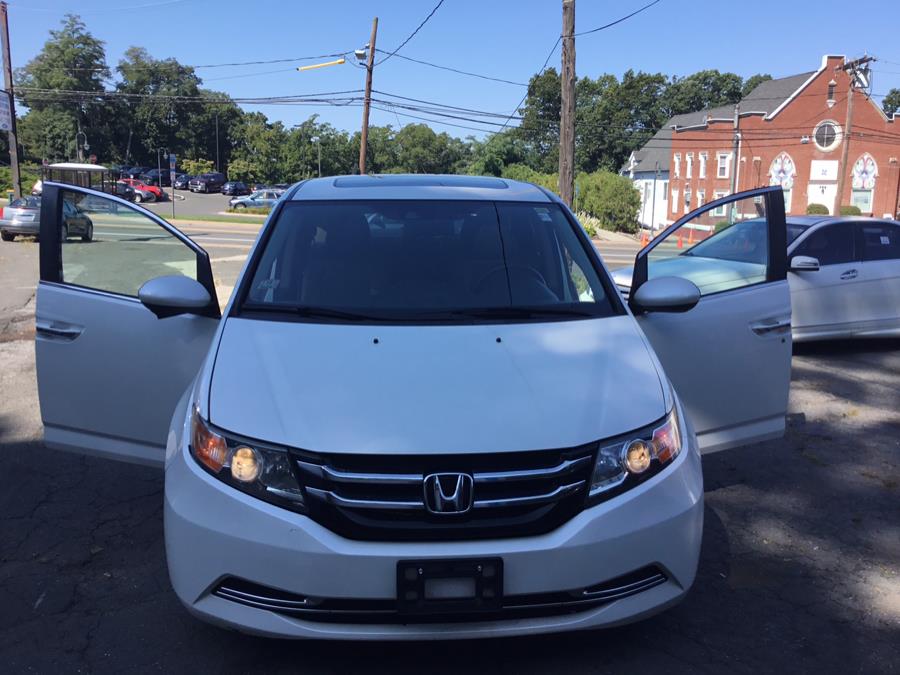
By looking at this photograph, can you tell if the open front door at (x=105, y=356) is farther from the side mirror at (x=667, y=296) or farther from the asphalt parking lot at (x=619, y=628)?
the side mirror at (x=667, y=296)

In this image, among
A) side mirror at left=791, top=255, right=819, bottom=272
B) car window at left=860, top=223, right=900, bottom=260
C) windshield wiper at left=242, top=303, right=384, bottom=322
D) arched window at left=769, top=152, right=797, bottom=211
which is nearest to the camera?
windshield wiper at left=242, top=303, right=384, bottom=322

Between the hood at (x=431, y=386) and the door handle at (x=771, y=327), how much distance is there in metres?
1.18

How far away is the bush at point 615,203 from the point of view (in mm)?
52750

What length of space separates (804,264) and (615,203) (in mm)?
45687

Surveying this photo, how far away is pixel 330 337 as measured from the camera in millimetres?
3094

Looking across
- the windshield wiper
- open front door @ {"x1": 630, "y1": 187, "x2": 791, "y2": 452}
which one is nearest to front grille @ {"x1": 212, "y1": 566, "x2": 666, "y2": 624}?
the windshield wiper

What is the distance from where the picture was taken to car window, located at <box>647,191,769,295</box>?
185 inches

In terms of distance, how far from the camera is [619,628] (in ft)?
10.4

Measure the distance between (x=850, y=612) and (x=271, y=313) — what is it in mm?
2768

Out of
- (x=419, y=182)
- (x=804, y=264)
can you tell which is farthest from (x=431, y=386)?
(x=804, y=264)

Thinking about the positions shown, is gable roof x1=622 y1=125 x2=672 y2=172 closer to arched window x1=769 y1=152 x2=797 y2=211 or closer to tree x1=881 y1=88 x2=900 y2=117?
→ arched window x1=769 y1=152 x2=797 y2=211

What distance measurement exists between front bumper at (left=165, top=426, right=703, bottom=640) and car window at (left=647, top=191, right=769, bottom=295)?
201cm

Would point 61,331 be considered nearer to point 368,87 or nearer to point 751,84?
point 368,87

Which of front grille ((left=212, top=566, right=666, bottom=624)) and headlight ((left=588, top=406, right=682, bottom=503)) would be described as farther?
headlight ((left=588, top=406, right=682, bottom=503))
